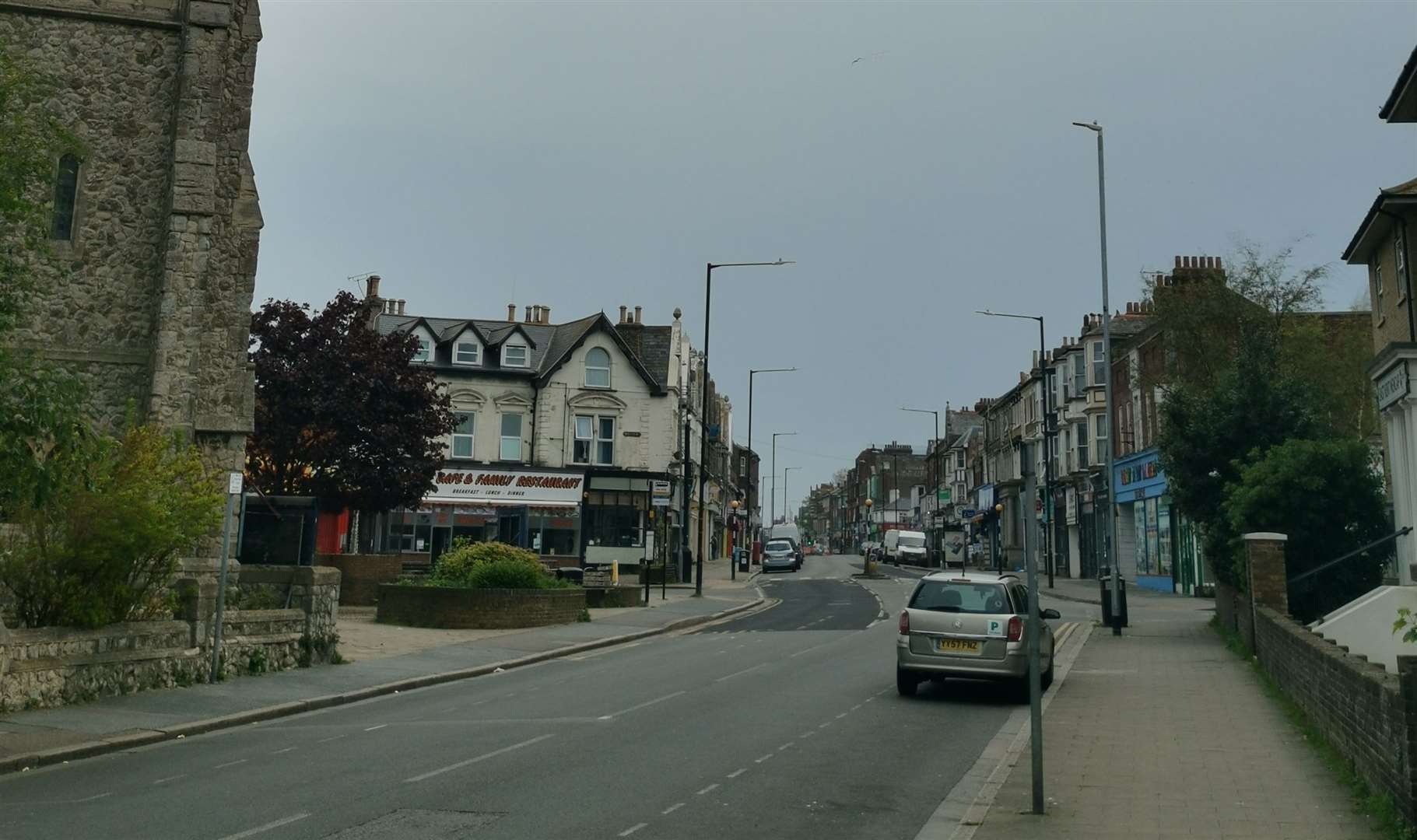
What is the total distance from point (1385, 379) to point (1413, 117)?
6399 mm

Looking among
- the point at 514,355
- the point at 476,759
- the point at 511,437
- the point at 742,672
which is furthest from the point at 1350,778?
the point at 514,355

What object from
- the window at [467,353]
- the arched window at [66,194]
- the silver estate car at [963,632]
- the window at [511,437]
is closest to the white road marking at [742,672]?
the silver estate car at [963,632]

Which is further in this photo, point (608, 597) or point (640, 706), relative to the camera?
point (608, 597)

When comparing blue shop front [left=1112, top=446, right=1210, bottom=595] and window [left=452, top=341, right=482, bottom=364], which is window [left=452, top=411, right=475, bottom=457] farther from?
blue shop front [left=1112, top=446, right=1210, bottom=595]

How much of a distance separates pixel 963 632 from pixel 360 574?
68.5 ft

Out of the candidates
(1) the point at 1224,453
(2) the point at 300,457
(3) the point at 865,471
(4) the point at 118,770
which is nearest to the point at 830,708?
(4) the point at 118,770

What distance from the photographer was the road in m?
8.30

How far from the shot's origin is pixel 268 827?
8062 mm

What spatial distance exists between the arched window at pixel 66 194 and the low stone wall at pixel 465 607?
400 inches

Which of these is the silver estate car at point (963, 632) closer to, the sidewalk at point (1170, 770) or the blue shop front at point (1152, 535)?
the sidewalk at point (1170, 770)

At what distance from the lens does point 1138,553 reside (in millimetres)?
49906

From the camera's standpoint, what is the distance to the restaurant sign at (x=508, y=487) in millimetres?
50156

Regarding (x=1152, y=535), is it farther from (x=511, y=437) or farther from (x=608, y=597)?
(x=511, y=437)

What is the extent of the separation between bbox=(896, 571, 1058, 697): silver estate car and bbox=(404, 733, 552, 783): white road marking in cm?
532
